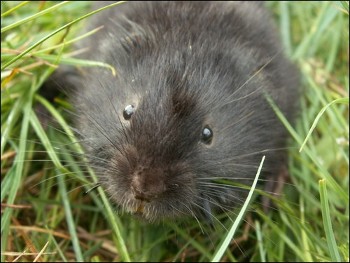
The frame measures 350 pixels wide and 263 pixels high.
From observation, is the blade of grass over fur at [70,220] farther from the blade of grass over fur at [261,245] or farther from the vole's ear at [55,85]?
the blade of grass over fur at [261,245]

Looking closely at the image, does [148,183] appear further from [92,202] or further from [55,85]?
[55,85]

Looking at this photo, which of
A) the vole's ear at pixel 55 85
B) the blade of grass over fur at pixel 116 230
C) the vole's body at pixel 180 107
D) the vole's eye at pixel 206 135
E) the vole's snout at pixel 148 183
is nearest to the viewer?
the vole's snout at pixel 148 183

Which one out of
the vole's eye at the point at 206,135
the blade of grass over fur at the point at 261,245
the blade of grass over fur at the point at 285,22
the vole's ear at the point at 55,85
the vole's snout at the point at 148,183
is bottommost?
the vole's ear at the point at 55,85

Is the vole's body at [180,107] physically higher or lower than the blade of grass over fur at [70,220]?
higher

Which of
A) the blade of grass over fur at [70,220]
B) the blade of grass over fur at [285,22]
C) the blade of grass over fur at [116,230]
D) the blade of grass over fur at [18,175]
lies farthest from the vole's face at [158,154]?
the blade of grass over fur at [285,22]

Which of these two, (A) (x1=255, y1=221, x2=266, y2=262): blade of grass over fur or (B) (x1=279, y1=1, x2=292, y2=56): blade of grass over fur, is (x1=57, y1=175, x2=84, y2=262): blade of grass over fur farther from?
(B) (x1=279, y1=1, x2=292, y2=56): blade of grass over fur

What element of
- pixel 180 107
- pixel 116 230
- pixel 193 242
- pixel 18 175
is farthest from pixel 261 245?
pixel 18 175

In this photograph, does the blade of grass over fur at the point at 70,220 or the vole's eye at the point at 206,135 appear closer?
the vole's eye at the point at 206,135
